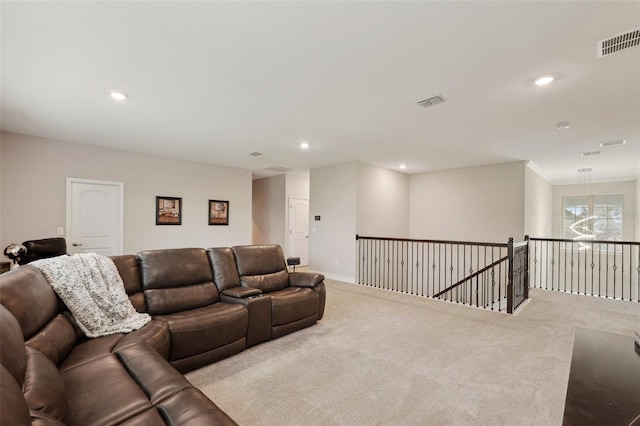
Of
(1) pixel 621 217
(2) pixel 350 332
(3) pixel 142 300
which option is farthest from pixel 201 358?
(1) pixel 621 217

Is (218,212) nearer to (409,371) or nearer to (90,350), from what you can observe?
(90,350)

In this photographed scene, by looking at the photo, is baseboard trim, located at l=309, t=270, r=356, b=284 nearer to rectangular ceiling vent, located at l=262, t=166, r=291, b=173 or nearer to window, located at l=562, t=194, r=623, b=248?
rectangular ceiling vent, located at l=262, t=166, r=291, b=173

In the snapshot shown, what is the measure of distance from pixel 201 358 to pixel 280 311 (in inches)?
35.6

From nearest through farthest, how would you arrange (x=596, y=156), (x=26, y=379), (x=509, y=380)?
1. (x=26, y=379)
2. (x=509, y=380)
3. (x=596, y=156)

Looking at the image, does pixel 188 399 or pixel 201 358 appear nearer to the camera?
pixel 188 399

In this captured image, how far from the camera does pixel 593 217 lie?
8.02 m

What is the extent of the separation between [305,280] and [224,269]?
3.41ft

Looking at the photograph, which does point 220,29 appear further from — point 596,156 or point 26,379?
point 596,156

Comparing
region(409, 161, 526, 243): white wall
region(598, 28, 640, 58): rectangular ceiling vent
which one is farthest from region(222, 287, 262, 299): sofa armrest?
region(409, 161, 526, 243): white wall

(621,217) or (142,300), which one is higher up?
(621,217)

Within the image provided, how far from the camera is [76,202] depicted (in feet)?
16.0

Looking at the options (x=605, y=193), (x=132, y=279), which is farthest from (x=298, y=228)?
(x=605, y=193)

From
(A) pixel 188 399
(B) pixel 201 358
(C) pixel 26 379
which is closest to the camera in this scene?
(C) pixel 26 379

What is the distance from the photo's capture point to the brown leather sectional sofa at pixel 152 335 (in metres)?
1.20
